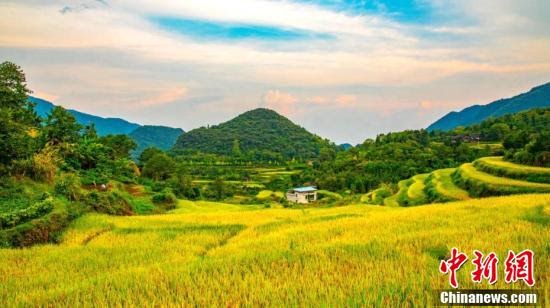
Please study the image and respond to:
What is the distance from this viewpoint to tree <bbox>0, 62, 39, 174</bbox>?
55.1ft

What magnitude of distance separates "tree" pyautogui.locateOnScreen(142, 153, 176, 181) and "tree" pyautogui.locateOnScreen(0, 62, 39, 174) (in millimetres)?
21102

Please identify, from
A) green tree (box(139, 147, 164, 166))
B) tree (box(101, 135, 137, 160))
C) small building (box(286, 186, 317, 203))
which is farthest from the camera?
small building (box(286, 186, 317, 203))

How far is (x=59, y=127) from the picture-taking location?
26125 mm

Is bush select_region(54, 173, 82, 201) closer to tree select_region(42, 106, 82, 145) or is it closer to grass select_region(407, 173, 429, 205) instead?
tree select_region(42, 106, 82, 145)

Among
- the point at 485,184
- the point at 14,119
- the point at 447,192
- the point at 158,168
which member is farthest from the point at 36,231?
the point at 158,168

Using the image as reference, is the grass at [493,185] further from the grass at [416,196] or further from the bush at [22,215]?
the bush at [22,215]

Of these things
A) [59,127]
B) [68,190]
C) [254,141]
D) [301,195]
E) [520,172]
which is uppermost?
[254,141]

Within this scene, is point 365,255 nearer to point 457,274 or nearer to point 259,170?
point 457,274

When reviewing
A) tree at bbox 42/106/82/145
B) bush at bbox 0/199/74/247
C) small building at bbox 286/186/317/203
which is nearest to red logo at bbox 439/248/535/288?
bush at bbox 0/199/74/247

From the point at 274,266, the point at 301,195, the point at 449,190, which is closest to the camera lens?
the point at 274,266

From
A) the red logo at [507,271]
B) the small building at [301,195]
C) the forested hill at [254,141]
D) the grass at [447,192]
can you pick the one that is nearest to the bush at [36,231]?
the red logo at [507,271]

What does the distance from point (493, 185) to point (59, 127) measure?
28.1m

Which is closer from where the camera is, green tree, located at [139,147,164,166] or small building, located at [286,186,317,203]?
green tree, located at [139,147,164,166]

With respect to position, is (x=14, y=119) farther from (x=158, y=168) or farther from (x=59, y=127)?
(x=158, y=168)
